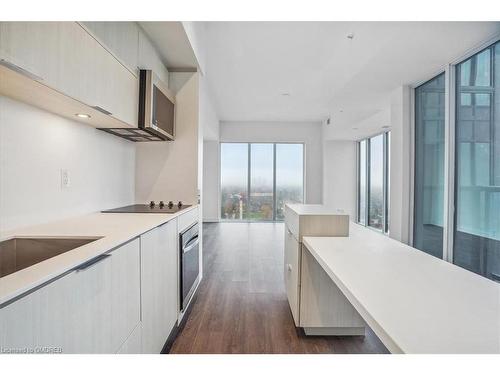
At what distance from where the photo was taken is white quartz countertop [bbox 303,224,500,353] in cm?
66

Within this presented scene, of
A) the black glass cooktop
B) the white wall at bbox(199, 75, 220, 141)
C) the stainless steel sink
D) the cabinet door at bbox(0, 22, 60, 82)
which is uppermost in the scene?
the white wall at bbox(199, 75, 220, 141)

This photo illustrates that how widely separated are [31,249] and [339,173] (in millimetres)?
7219

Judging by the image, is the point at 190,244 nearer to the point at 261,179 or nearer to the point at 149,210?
the point at 149,210

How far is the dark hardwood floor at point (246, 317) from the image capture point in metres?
1.92

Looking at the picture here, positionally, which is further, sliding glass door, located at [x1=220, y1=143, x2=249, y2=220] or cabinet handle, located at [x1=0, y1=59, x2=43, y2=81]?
sliding glass door, located at [x1=220, y1=143, x2=249, y2=220]

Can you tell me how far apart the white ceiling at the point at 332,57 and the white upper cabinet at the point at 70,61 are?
168 cm

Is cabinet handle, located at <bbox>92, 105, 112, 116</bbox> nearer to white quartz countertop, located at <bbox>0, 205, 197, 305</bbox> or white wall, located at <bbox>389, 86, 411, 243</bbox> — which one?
white quartz countertop, located at <bbox>0, 205, 197, 305</bbox>

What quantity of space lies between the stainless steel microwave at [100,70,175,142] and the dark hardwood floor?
1.62 m

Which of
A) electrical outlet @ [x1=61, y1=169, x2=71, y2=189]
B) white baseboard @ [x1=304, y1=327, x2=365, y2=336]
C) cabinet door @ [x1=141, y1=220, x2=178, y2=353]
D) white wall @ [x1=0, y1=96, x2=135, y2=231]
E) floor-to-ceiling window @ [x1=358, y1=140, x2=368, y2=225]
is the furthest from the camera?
floor-to-ceiling window @ [x1=358, y1=140, x2=368, y2=225]

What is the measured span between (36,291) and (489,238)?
11.0 feet

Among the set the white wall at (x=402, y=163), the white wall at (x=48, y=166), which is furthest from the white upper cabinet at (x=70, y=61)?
the white wall at (x=402, y=163)

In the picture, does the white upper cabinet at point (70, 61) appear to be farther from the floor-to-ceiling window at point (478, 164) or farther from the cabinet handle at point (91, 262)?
the floor-to-ceiling window at point (478, 164)

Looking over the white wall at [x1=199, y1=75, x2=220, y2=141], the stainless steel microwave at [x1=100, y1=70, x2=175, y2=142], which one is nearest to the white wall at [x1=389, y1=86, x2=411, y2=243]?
the white wall at [x1=199, y1=75, x2=220, y2=141]
